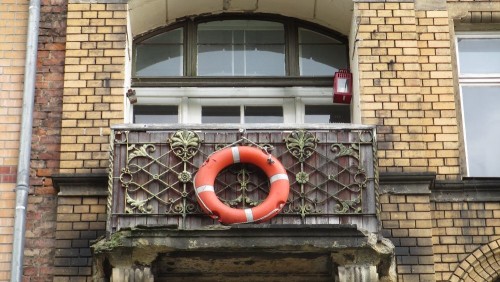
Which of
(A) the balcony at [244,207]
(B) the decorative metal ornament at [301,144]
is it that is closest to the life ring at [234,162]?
(A) the balcony at [244,207]

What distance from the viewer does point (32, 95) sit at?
495 inches

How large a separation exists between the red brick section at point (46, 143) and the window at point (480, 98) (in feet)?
14.4

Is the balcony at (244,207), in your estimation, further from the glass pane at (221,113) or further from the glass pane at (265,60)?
the glass pane at (265,60)

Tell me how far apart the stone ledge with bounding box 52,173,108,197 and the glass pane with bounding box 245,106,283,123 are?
2.11 m

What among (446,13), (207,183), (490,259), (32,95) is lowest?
(490,259)

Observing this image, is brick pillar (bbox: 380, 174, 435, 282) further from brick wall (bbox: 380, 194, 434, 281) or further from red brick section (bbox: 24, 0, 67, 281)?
red brick section (bbox: 24, 0, 67, 281)

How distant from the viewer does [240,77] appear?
13438 mm

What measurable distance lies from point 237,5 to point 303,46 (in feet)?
2.93

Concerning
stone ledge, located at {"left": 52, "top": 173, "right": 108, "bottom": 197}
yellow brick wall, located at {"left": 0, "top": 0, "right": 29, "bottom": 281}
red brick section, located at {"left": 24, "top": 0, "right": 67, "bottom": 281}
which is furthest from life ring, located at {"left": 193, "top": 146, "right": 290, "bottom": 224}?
yellow brick wall, located at {"left": 0, "top": 0, "right": 29, "bottom": 281}

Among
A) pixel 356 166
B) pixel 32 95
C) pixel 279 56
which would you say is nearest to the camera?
pixel 356 166

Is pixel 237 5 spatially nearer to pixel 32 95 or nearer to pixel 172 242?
pixel 32 95

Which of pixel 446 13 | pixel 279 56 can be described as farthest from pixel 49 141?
pixel 446 13

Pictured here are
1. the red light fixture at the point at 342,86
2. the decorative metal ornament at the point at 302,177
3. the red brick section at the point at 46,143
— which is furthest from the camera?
the red light fixture at the point at 342,86

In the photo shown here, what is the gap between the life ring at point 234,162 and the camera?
11242 mm
